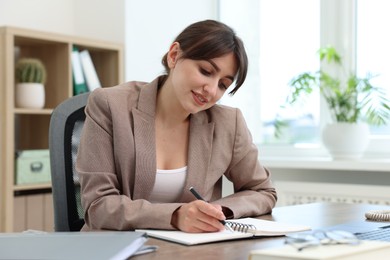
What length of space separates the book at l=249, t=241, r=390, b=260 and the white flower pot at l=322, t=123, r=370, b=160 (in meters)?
2.09

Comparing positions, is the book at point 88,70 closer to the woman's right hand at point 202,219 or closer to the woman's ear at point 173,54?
the woman's ear at point 173,54

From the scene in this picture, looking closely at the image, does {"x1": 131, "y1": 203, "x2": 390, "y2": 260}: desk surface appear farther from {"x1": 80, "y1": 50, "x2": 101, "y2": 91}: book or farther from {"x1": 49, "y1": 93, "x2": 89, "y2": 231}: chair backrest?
{"x1": 80, "y1": 50, "x2": 101, "y2": 91}: book

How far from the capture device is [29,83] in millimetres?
2891

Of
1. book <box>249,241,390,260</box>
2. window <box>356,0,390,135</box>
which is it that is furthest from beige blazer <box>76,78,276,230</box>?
window <box>356,0,390,135</box>

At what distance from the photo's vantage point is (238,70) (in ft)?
5.50

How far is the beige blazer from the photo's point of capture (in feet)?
4.61

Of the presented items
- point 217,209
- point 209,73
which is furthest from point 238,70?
point 217,209

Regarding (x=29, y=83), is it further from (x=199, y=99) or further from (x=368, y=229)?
(x=368, y=229)

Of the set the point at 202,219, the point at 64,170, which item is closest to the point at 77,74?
the point at 64,170

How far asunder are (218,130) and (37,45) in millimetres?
1684

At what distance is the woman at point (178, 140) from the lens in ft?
5.02

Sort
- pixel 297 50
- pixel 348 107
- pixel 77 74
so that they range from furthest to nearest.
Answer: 1. pixel 297 50
2. pixel 77 74
3. pixel 348 107

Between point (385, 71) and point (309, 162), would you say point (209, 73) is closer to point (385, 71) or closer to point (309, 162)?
point (309, 162)

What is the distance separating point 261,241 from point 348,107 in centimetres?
188
